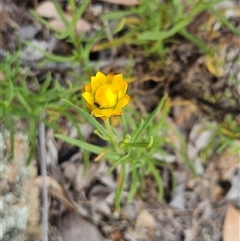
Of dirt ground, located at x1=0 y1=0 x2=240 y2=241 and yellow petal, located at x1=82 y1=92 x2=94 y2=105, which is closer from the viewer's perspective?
yellow petal, located at x1=82 y1=92 x2=94 y2=105

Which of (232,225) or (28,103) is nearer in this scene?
(28,103)

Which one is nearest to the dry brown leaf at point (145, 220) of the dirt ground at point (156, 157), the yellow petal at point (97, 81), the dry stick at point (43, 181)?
the dirt ground at point (156, 157)

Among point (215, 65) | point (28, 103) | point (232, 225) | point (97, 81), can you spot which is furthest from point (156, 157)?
point (97, 81)

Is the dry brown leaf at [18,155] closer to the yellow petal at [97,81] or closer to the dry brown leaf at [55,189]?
the dry brown leaf at [55,189]

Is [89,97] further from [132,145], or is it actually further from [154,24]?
[154,24]

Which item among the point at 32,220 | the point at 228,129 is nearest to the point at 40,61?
the point at 32,220

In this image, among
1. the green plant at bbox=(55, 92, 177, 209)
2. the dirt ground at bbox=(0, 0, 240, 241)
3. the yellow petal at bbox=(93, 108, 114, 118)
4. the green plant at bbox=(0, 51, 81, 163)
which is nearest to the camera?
the yellow petal at bbox=(93, 108, 114, 118)

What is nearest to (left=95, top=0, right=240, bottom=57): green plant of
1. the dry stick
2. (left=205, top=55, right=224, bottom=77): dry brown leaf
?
(left=205, top=55, right=224, bottom=77): dry brown leaf

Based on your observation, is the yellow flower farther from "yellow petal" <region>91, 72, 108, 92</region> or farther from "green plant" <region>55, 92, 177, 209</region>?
"green plant" <region>55, 92, 177, 209</region>
